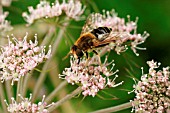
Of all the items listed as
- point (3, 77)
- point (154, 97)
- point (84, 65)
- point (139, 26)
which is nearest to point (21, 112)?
point (3, 77)

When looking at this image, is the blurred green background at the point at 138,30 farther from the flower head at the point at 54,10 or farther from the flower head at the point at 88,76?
the flower head at the point at 88,76

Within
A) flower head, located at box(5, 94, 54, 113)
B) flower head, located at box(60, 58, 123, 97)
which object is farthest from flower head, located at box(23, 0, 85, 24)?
flower head, located at box(5, 94, 54, 113)

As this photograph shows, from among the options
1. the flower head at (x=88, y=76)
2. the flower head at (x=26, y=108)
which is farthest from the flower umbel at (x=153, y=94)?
the flower head at (x=26, y=108)

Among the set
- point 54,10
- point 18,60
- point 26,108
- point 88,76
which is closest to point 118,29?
point 54,10

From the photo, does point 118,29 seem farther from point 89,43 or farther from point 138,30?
point 138,30

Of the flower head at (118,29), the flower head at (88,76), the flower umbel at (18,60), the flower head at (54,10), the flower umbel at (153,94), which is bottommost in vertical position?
the flower umbel at (153,94)

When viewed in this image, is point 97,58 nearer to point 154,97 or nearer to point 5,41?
point 154,97

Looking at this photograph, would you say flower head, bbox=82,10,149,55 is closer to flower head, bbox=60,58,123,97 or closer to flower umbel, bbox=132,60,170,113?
flower head, bbox=60,58,123,97
